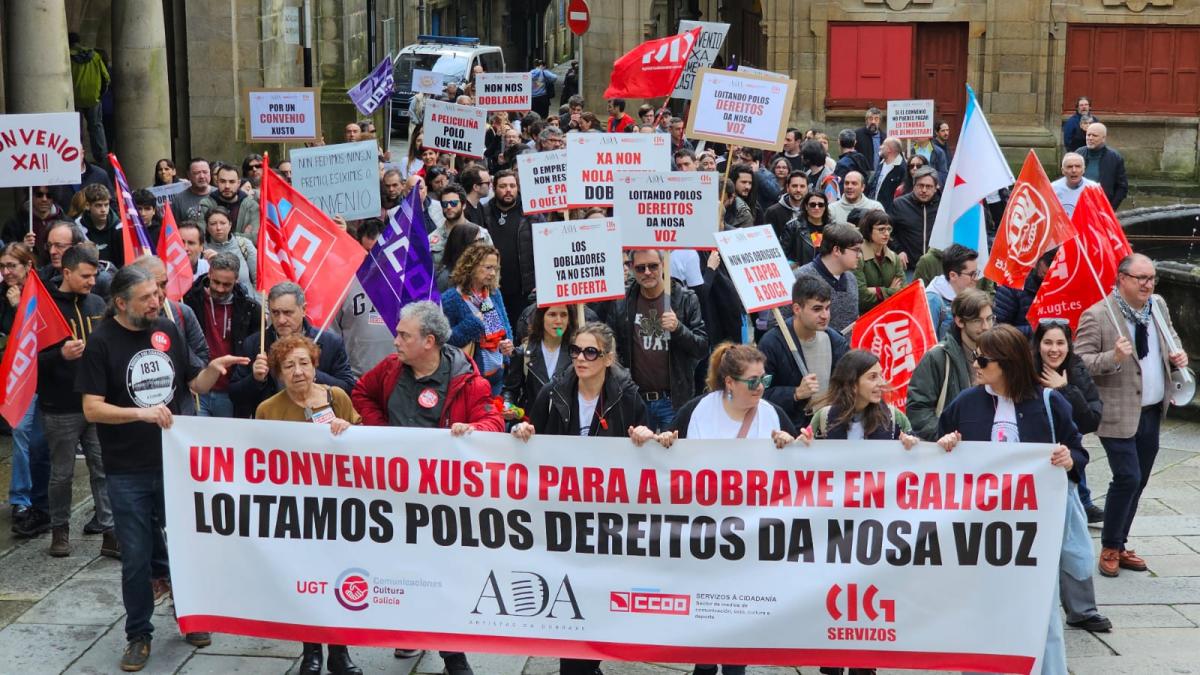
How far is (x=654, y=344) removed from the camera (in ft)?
33.1

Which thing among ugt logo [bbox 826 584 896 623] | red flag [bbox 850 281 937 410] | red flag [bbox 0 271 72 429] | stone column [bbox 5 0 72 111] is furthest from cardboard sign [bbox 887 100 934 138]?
ugt logo [bbox 826 584 896 623]

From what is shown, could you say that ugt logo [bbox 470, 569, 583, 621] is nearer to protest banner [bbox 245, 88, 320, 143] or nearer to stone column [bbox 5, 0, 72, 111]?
stone column [bbox 5, 0, 72, 111]

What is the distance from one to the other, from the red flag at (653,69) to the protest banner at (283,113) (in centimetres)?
390

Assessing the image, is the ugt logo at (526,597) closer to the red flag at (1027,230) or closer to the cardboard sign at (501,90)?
the red flag at (1027,230)

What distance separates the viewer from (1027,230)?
1045 cm

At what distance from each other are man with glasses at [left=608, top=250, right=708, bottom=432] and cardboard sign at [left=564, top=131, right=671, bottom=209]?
6.02 feet

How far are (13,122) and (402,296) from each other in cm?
397

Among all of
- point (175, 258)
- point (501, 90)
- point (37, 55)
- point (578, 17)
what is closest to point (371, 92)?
point (501, 90)

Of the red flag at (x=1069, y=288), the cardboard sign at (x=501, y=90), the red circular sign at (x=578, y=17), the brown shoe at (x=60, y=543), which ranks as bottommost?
the brown shoe at (x=60, y=543)

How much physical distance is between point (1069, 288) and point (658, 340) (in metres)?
2.30

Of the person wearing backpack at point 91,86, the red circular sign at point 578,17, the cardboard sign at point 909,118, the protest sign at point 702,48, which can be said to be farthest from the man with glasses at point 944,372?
the red circular sign at point 578,17

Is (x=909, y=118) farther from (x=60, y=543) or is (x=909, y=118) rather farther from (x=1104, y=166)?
(x=60, y=543)

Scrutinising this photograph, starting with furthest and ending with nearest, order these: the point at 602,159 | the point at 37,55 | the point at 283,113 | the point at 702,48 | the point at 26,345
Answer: the point at 702,48, the point at 283,113, the point at 37,55, the point at 602,159, the point at 26,345

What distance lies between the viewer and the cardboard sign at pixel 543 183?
12.5 meters
